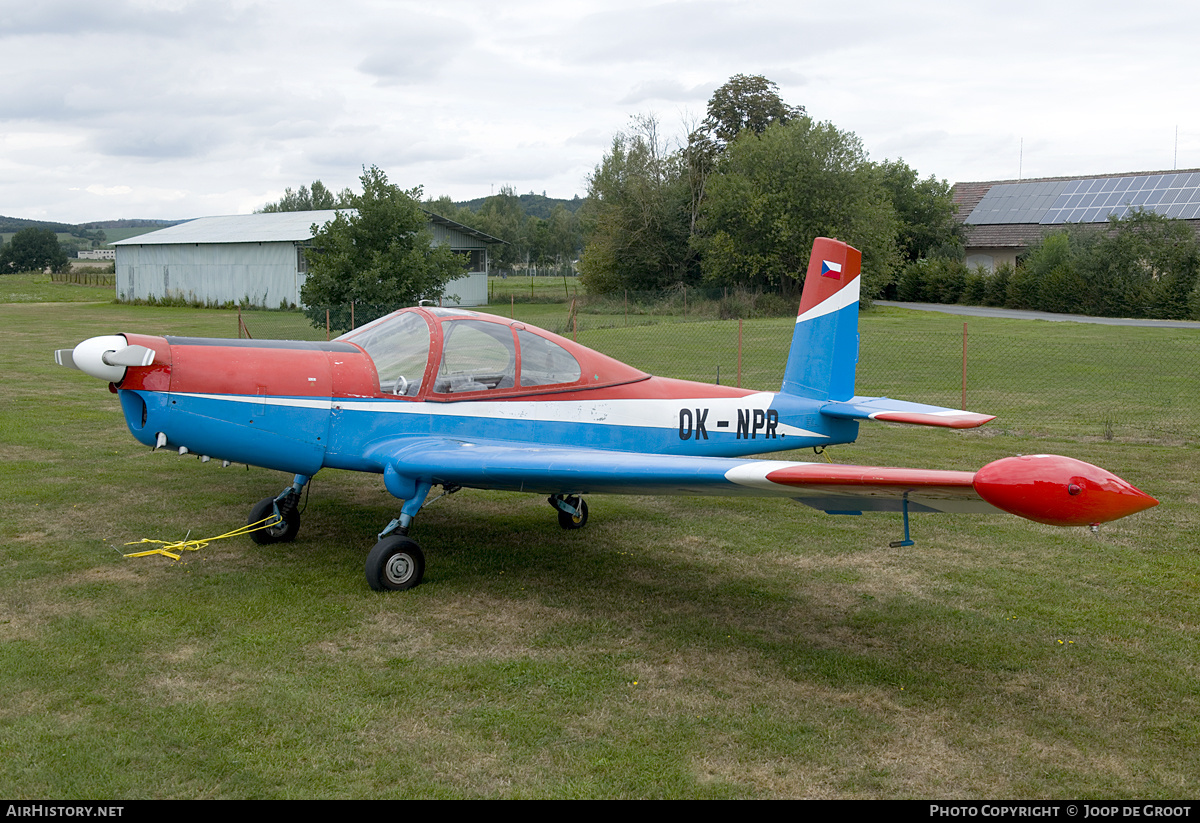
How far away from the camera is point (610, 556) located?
7.26m

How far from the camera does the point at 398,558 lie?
625 centimetres

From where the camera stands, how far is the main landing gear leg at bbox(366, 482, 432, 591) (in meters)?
6.18

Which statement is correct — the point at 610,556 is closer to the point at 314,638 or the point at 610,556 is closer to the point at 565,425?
the point at 565,425

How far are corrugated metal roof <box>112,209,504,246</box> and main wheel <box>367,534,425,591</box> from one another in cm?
3624

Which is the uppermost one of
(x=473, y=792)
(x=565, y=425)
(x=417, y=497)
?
(x=565, y=425)

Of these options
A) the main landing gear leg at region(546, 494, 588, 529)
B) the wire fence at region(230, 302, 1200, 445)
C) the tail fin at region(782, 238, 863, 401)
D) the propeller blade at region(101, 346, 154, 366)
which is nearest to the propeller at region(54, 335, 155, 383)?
the propeller blade at region(101, 346, 154, 366)

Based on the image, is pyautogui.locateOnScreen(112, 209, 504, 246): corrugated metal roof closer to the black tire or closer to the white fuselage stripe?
the black tire

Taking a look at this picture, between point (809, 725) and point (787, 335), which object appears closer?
point (809, 725)

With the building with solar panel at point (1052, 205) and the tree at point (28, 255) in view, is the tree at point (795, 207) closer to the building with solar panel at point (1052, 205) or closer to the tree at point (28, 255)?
the building with solar panel at point (1052, 205)

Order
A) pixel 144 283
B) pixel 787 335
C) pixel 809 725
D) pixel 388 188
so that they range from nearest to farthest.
Result: 1. pixel 809 725
2. pixel 388 188
3. pixel 787 335
4. pixel 144 283

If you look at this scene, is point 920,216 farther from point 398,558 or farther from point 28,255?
point 28,255

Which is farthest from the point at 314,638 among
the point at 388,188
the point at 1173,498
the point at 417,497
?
the point at 388,188

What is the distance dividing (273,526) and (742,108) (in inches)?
1881

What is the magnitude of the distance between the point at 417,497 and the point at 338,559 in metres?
1.08
